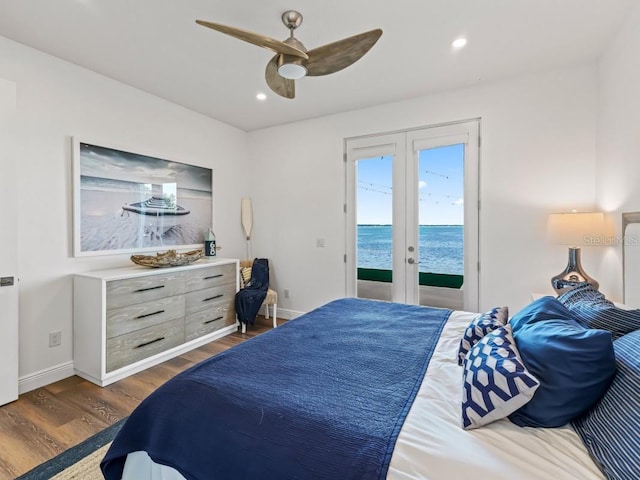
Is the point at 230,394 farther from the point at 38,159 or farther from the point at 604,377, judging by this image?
the point at 38,159

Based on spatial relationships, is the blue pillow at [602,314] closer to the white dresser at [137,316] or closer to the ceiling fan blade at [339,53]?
the ceiling fan blade at [339,53]

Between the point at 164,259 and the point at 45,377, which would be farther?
the point at 164,259

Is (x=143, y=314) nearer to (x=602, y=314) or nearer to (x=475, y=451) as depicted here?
(x=475, y=451)

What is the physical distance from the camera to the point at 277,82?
2.29 meters

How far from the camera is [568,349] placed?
98 centimetres

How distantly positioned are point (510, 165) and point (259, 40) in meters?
2.64

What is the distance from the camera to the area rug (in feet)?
5.39

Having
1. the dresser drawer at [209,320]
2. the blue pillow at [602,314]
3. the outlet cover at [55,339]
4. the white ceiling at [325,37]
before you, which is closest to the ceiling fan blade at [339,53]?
the white ceiling at [325,37]

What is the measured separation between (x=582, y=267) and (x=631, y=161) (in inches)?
→ 42.1

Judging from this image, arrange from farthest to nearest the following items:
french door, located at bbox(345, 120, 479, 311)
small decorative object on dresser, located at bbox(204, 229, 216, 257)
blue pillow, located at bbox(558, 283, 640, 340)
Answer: small decorative object on dresser, located at bbox(204, 229, 216, 257), french door, located at bbox(345, 120, 479, 311), blue pillow, located at bbox(558, 283, 640, 340)

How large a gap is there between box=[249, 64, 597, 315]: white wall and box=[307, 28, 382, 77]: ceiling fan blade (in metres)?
1.75

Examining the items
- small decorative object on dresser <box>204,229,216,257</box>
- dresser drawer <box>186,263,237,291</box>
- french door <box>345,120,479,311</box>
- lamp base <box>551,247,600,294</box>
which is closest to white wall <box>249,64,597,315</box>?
french door <box>345,120,479,311</box>

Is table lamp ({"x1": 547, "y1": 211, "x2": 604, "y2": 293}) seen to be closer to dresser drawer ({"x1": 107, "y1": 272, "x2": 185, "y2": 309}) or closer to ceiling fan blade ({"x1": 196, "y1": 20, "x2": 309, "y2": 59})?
ceiling fan blade ({"x1": 196, "y1": 20, "x2": 309, "y2": 59})

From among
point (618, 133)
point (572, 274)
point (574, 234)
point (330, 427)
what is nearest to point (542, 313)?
point (330, 427)
